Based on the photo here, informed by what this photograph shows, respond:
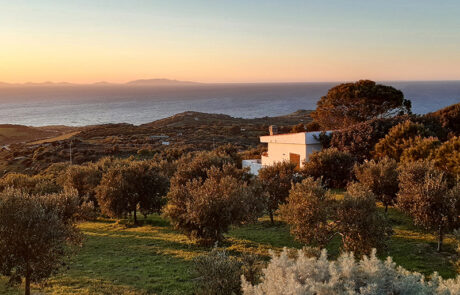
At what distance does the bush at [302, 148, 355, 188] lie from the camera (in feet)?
83.0

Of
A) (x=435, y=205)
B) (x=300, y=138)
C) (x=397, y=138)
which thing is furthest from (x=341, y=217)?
(x=300, y=138)

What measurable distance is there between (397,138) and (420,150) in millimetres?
4113

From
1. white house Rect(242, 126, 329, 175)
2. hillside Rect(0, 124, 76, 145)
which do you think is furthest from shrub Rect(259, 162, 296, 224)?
→ hillside Rect(0, 124, 76, 145)

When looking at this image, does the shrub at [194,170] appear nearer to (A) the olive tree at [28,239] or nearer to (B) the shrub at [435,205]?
(B) the shrub at [435,205]

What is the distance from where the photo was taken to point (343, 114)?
47156mm

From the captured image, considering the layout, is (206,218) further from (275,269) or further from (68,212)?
(275,269)

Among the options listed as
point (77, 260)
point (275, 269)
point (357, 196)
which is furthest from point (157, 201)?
point (275, 269)

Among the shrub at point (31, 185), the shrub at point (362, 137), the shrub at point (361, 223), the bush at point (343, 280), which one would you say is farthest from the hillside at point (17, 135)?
the bush at point (343, 280)

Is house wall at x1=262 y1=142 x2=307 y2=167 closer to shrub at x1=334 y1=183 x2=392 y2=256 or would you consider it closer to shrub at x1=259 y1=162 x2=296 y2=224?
shrub at x1=259 y1=162 x2=296 y2=224

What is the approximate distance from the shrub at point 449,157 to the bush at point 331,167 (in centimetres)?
567

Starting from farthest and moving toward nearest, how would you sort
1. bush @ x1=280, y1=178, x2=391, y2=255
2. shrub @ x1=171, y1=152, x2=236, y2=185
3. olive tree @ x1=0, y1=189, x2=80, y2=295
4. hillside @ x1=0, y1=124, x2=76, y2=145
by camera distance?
hillside @ x1=0, y1=124, x2=76, y2=145
shrub @ x1=171, y1=152, x2=236, y2=185
bush @ x1=280, y1=178, x2=391, y2=255
olive tree @ x1=0, y1=189, x2=80, y2=295

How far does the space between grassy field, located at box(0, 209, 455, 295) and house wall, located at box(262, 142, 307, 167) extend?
10385mm

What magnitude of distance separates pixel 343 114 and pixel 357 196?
118ft

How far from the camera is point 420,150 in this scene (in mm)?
23469
